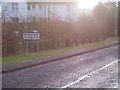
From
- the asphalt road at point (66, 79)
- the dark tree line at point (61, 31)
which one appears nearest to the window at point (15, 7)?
the dark tree line at point (61, 31)

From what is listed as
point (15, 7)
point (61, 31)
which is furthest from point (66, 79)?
point (15, 7)

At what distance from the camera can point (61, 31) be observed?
30.9m

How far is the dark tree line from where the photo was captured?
2382 centimetres

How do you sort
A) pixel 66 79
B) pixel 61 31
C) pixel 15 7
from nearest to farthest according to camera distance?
pixel 66 79
pixel 61 31
pixel 15 7

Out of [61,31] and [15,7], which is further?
[15,7]

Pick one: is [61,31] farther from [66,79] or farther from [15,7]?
[15,7]

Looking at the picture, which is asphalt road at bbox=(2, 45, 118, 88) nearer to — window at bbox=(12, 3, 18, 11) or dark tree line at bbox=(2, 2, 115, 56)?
dark tree line at bbox=(2, 2, 115, 56)

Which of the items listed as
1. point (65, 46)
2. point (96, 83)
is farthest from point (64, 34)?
point (96, 83)

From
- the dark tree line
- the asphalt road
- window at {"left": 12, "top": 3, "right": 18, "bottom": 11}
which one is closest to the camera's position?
the asphalt road

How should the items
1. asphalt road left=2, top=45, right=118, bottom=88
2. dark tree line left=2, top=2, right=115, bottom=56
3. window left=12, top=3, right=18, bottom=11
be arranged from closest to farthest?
asphalt road left=2, top=45, right=118, bottom=88, dark tree line left=2, top=2, right=115, bottom=56, window left=12, top=3, right=18, bottom=11

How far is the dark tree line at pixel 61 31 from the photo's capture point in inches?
938

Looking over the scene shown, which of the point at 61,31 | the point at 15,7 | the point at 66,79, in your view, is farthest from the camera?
the point at 15,7

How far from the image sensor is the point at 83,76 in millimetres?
12961

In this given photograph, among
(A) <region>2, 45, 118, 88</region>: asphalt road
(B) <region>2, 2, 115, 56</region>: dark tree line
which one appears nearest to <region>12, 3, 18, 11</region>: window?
(B) <region>2, 2, 115, 56</region>: dark tree line
